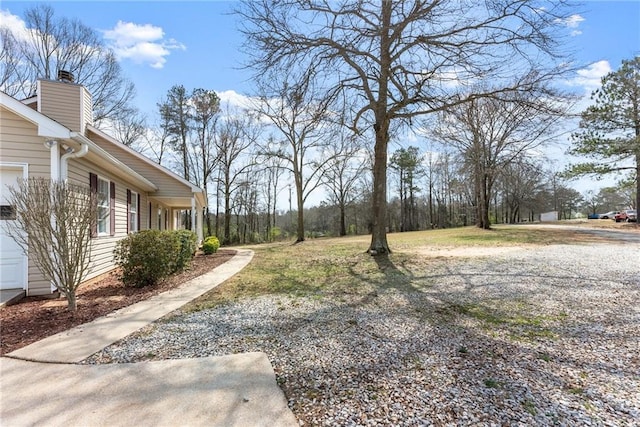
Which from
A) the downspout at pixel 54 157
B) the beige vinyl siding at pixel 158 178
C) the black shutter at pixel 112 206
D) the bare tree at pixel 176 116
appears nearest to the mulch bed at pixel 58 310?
the black shutter at pixel 112 206

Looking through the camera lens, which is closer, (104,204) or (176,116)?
(104,204)

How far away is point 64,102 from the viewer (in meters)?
8.59

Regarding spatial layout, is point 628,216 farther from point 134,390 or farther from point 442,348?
point 134,390

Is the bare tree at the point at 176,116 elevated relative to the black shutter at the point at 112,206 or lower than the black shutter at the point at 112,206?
elevated

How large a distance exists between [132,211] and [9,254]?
200 inches

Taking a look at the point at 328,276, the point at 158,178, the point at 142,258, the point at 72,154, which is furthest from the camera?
the point at 158,178

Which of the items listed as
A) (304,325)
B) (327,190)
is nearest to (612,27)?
(304,325)

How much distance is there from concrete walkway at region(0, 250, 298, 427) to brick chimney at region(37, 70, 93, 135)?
7.17 m

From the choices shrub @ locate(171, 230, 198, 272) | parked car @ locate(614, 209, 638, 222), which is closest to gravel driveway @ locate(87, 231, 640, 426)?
shrub @ locate(171, 230, 198, 272)

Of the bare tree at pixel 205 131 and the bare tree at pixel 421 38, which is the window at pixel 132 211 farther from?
the bare tree at pixel 205 131

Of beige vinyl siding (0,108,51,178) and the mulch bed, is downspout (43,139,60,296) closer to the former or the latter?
beige vinyl siding (0,108,51,178)

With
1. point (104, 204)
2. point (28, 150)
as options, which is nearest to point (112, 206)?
point (104, 204)

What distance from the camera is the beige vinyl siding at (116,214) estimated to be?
Answer: 6.79 meters

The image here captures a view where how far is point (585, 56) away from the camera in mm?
7723
